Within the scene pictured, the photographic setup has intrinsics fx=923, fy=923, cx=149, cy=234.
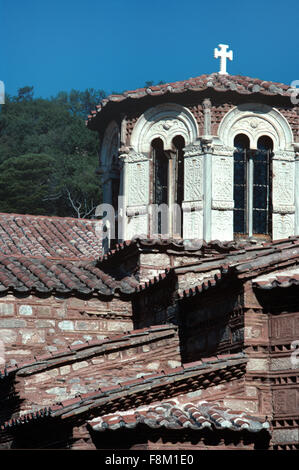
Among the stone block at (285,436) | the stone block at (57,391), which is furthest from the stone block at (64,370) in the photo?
the stone block at (285,436)

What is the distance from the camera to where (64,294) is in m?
16.1

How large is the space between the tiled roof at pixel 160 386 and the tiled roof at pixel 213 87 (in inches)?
254

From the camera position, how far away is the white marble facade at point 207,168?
16.9m

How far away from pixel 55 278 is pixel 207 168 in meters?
3.41

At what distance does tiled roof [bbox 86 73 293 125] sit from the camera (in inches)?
669

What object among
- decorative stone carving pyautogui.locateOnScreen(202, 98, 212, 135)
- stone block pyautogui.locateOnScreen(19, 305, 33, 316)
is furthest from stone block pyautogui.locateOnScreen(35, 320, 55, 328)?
decorative stone carving pyautogui.locateOnScreen(202, 98, 212, 135)

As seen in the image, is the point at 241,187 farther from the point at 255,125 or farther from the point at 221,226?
the point at 255,125

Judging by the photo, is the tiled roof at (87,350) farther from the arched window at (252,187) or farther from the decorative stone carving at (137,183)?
the decorative stone carving at (137,183)

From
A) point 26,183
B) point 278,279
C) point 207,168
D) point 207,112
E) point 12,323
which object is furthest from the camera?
point 26,183

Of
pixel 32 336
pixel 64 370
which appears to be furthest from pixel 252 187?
pixel 64 370

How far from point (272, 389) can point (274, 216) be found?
5685 mm

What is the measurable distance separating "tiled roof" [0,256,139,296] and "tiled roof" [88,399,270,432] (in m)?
4.52

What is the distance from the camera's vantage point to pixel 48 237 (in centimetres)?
1945
